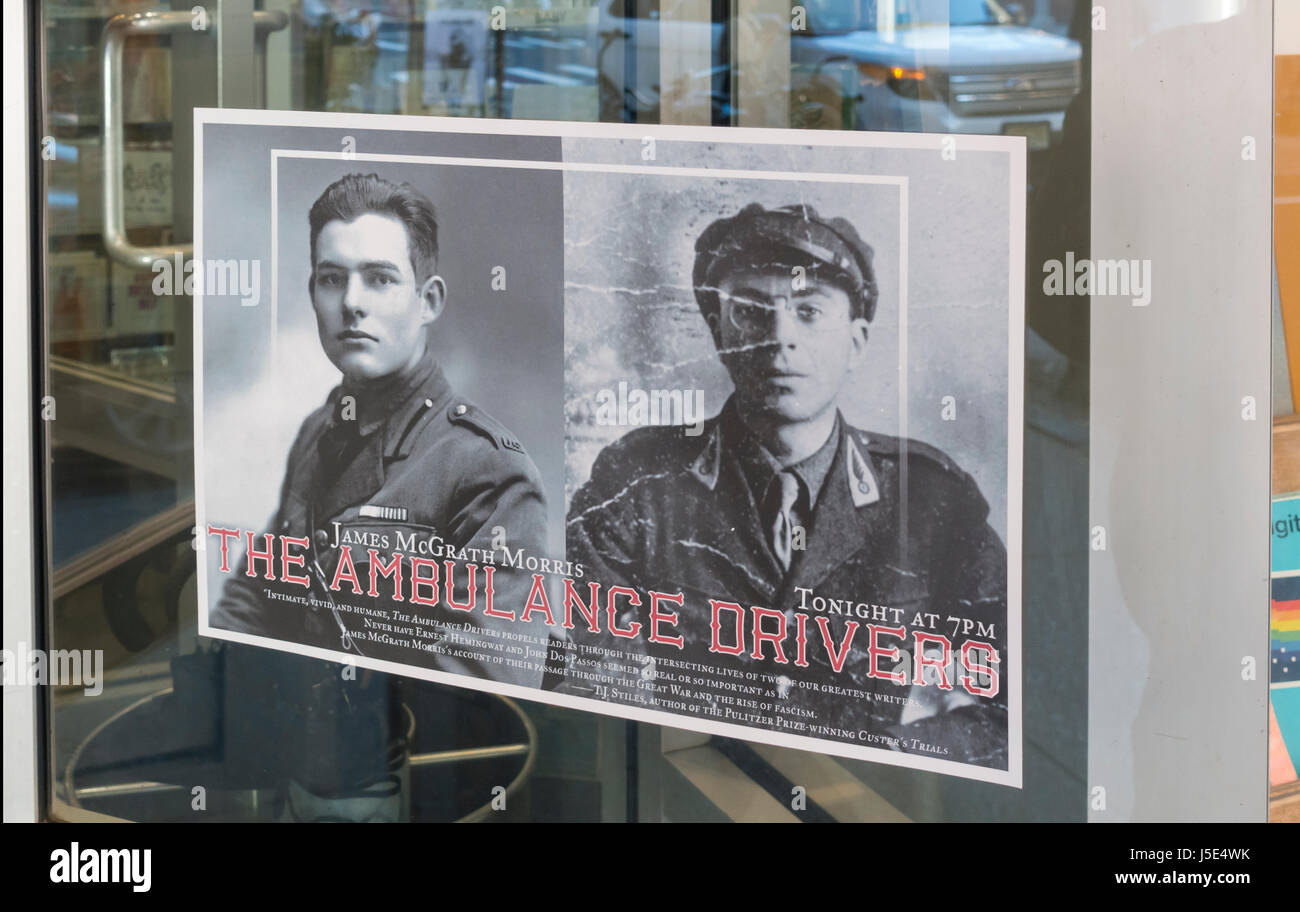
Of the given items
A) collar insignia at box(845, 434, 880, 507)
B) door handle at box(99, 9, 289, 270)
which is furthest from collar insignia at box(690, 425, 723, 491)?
door handle at box(99, 9, 289, 270)

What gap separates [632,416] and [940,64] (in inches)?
25.9

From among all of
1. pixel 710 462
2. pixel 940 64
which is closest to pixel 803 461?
pixel 710 462

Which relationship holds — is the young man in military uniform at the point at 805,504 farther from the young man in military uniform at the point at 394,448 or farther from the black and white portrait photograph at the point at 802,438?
the young man in military uniform at the point at 394,448

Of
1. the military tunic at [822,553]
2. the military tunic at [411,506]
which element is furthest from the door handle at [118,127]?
the military tunic at [822,553]

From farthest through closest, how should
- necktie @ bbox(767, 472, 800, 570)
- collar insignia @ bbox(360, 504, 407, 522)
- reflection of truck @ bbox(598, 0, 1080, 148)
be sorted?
collar insignia @ bbox(360, 504, 407, 522), necktie @ bbox(767, 472, 800, 570), reflection of truck @ bbox(598, 0, 1080, 148)

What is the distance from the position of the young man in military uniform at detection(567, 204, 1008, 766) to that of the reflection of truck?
7.6 inches

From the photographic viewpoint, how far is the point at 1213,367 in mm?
1549

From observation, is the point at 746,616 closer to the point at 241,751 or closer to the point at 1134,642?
the point at 1134,642

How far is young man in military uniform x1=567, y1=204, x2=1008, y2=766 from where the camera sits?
1.57m

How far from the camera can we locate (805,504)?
1.62 meters

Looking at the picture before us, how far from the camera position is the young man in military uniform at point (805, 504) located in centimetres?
157

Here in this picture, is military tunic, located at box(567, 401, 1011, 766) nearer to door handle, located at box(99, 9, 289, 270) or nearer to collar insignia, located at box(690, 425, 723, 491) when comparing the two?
collar insignia, located at box(690, 425, 723, 491)

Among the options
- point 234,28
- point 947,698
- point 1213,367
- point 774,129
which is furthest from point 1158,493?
point 234,28

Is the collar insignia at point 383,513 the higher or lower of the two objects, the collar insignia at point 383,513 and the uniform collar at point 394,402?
the lower
